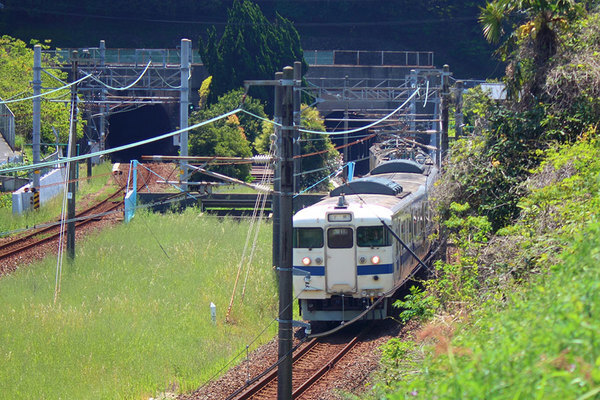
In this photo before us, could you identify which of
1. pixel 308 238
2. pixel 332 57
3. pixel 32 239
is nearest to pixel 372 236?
pixel 308 238

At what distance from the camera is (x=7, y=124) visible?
4141cm

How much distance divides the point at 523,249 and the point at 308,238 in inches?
251

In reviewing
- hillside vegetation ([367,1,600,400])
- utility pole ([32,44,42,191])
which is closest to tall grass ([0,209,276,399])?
hillside vegetation ([367,1,600,400])

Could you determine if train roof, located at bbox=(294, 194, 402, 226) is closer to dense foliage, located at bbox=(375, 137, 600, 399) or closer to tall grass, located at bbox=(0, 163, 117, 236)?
dense foliage, located at bbox=(375, 137, 600, 399)

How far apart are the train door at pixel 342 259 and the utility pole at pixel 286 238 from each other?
4030 millimetres

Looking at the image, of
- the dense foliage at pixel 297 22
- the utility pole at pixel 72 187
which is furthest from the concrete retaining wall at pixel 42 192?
the dense foliage at pixel 297 22

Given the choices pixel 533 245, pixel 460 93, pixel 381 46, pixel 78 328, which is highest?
pixel 381 46

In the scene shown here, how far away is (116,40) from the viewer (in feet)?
229

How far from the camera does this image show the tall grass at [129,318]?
13.2 m

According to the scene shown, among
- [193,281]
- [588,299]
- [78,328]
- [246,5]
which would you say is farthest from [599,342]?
[246,5]

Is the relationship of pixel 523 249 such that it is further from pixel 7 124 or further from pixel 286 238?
pixel 7 124

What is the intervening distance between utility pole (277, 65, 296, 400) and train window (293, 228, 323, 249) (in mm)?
4077

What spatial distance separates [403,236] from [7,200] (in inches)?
775

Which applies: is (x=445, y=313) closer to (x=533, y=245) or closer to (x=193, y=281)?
(x=533, y=245)
